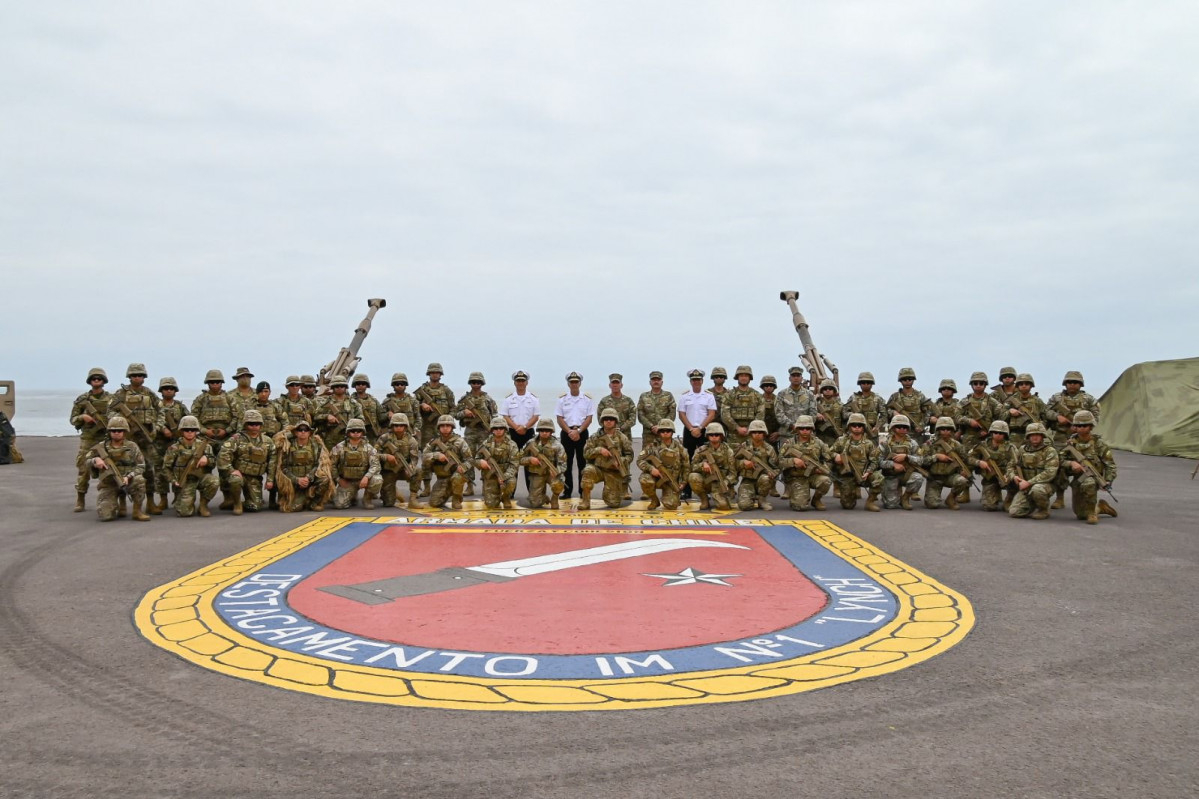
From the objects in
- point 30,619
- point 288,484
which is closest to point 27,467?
point 288,484

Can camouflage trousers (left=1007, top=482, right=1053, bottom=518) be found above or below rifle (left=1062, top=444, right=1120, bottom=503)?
below

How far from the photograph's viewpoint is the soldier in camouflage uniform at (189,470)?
38.9ft

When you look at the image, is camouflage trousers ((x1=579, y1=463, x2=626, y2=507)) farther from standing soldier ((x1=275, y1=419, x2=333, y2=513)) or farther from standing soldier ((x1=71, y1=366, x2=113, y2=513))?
standing soldier ((x1=71, y1=366, x2=113, y2=513))

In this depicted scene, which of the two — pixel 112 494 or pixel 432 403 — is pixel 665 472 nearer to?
pixel 432 403

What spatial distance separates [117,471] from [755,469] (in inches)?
336

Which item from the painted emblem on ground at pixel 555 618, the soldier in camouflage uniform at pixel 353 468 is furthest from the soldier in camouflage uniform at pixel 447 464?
the painted emblem on ground at pixel 555 618

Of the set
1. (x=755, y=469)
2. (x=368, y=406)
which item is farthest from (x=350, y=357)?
(x=755, y=469)

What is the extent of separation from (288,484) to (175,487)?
4.88ft

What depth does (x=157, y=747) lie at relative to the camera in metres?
4.23

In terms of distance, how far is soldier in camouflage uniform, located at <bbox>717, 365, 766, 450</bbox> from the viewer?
1410 centimetres

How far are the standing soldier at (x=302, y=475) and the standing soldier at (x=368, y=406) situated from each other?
183cm

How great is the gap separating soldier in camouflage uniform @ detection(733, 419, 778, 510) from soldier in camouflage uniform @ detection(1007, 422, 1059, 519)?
3.23 m

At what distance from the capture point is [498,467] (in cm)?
1295

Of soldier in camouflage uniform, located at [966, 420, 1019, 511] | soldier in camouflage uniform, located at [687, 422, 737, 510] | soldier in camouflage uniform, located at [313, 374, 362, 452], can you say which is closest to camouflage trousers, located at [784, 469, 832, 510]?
soldier in camouflage uniform, located at [687, 422, 737, 510]
